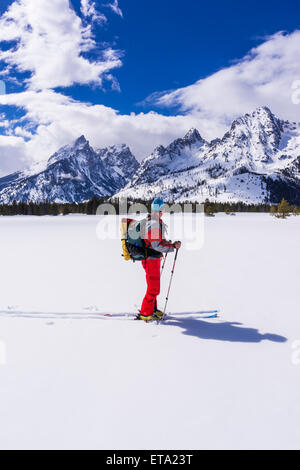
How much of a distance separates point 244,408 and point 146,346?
1.99m

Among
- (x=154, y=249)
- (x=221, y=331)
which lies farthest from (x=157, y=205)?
(x=221, y=331)

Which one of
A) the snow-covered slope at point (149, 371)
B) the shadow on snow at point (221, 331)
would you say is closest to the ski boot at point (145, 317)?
the snow-covered slope at point (149, 371)

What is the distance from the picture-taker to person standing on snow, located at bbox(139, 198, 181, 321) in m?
6.10

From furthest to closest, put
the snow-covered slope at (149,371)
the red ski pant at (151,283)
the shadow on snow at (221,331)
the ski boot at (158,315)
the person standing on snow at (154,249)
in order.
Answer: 1. the ski boot at (158,315)
2. the red ski pant at (151,283)
3. the person standing on snow at (154,249)
4. the shadow on snow at (221,331)
5. the snow-covered slope at (149,371)

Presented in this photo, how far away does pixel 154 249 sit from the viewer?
6160 mm

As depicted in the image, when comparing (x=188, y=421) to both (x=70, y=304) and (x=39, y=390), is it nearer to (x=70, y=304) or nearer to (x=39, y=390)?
(x=39, y=390)

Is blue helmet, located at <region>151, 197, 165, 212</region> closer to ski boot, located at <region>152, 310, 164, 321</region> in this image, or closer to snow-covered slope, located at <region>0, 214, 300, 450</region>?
ski boot, located at <region>152, 310, 164, 321</region>

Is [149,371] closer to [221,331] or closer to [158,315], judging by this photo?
[221,331]

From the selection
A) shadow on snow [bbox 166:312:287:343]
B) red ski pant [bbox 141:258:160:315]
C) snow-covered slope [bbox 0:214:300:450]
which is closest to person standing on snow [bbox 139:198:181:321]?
red ski pant [bbox 141:258:160:315]

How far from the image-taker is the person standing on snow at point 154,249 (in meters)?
6.10

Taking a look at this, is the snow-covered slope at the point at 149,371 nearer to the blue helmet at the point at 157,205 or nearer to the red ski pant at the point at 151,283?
the red ski pant at the point at 151,283

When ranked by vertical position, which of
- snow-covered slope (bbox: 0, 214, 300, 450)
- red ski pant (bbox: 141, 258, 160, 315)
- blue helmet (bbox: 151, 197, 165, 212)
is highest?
blue helmet (bbox: 151, 197, 165, 212)

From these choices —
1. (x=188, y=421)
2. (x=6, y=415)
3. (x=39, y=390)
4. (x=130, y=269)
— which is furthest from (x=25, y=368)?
(x=130, y=269)

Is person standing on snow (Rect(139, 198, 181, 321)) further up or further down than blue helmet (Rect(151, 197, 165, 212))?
further down
